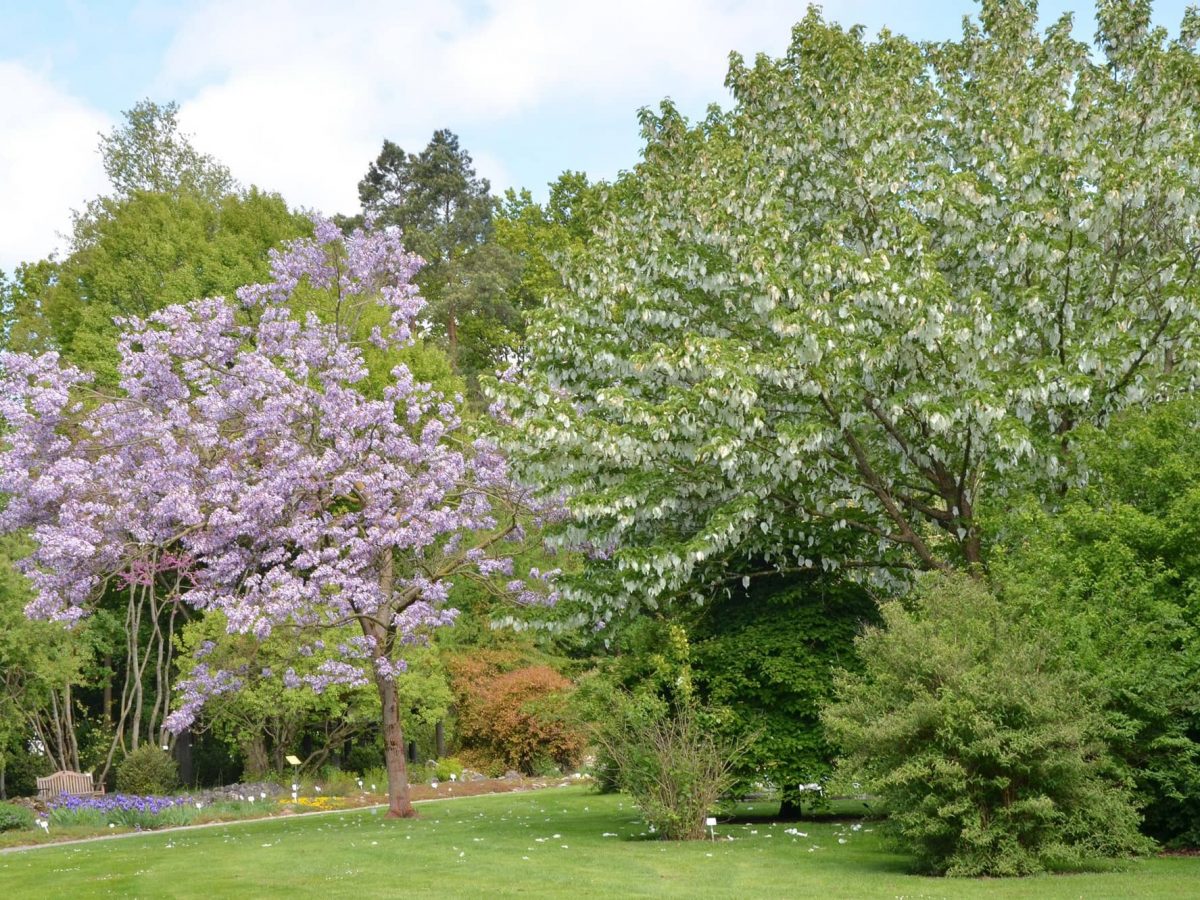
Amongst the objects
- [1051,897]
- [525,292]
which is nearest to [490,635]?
[525,292]

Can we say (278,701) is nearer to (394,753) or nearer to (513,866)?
(394,753)

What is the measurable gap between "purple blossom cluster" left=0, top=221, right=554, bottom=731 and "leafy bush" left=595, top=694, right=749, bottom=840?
16.5 feet

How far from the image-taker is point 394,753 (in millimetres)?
21031

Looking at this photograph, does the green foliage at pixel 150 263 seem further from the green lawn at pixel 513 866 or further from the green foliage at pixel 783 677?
the green foliage at pixel 783 677

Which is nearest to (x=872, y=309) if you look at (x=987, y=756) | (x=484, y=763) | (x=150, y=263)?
(x=987, y=756)

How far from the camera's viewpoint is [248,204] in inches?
1566

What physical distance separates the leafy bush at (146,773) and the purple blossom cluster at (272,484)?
5.40 m

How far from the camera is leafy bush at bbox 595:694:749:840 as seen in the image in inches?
623

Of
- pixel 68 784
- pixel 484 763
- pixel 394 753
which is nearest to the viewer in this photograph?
pixel 394 753

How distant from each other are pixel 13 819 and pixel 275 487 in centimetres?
781

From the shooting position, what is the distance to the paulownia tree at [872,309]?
51.5 ft

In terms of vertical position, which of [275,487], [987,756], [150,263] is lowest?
[987,756]

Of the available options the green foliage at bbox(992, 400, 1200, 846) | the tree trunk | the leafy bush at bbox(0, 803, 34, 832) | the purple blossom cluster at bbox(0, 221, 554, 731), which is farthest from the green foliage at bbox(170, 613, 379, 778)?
the green foliage at bbox(992, 400, 1200, 846)

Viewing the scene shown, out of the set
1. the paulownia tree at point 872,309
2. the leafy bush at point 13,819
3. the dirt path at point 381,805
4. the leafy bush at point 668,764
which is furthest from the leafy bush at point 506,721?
the leafy bush at point 668,764
